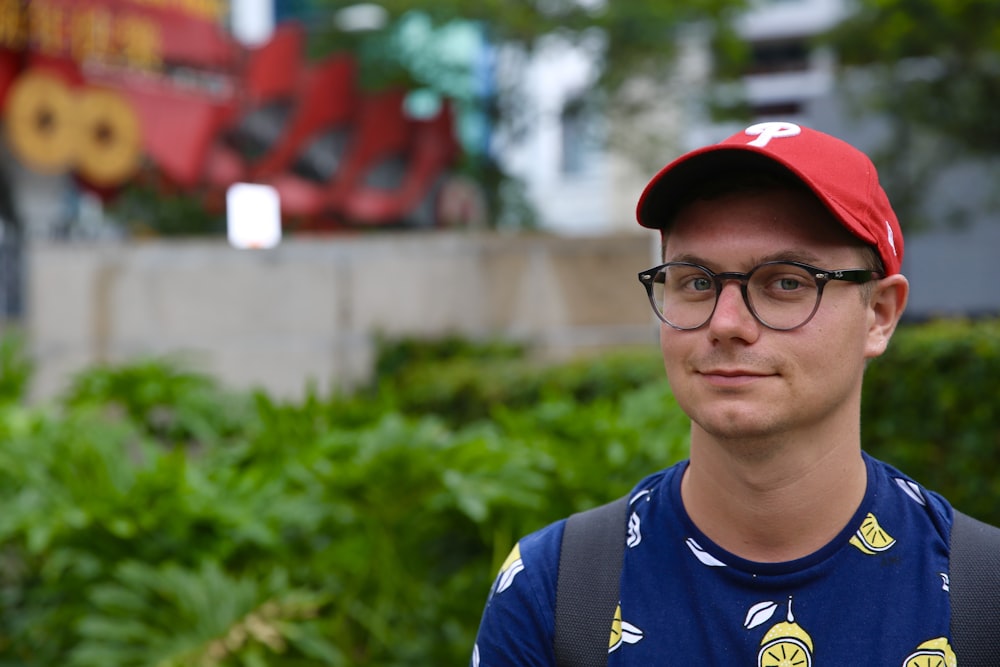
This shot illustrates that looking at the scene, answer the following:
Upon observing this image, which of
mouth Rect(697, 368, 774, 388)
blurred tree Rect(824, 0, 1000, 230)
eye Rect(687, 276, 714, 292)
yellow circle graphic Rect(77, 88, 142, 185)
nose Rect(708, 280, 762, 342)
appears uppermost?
blurred tree Rect(824, 0, 1000, 230)

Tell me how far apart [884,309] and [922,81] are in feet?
63.4

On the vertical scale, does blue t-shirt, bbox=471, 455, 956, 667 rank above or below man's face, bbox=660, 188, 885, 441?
below

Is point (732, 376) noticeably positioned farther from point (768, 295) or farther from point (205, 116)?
point (205, 116)

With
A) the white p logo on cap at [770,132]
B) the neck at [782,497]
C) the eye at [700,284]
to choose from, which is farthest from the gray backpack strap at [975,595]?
the white p logo on cap at [770,132]

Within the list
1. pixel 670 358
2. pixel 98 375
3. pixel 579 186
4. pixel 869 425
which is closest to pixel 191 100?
pixel 98 375

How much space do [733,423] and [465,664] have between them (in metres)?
2.32

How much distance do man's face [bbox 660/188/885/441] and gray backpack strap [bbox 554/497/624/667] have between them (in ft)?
0.82

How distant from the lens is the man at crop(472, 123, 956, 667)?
1597 millimetres

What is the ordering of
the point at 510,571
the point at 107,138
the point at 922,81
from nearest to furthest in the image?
the point at 510,571, the point at 107,138, the point at 922,81

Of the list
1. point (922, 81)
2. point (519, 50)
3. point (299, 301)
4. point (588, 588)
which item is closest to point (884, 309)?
point (588, 588)

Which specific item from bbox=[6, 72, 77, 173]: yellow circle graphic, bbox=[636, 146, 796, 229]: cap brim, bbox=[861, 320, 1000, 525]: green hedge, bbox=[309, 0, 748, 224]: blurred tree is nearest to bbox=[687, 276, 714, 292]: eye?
bbox=[636, 146, 796, 229]: cap brim

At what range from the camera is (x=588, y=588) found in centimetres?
170

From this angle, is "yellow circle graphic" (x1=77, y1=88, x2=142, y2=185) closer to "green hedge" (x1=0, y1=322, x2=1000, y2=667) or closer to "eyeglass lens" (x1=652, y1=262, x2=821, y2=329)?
"green hedge" (x1=0, y1=322, x2=1000, y2=667)

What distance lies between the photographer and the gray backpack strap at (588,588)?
1657mm
